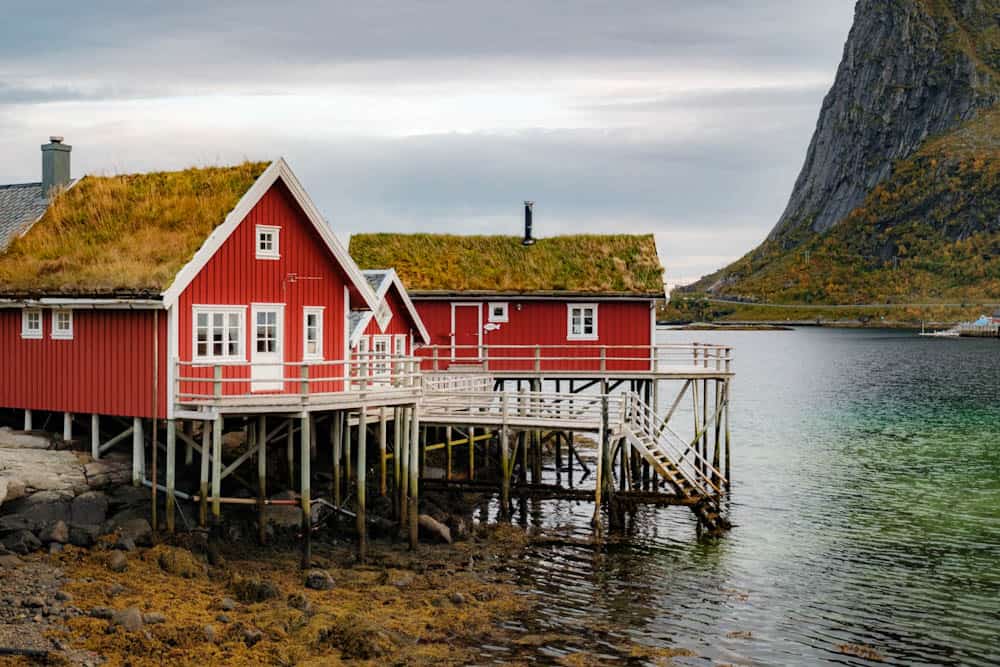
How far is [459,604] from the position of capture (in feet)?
83.3

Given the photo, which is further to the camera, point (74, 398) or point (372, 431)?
point (372, 431)

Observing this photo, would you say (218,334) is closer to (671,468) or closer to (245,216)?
(245,216)

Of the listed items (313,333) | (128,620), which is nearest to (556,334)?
(313,333)

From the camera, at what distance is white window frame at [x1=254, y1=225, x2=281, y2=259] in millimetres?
29609

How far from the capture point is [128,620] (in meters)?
21.4

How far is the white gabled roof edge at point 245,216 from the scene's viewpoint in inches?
1075

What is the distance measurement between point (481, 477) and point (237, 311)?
15779mm

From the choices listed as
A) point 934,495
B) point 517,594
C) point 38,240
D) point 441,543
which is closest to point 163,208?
point 38,240

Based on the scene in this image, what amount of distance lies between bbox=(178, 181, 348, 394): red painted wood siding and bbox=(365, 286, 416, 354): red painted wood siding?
6044 millimetres

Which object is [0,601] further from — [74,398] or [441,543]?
[441,543]

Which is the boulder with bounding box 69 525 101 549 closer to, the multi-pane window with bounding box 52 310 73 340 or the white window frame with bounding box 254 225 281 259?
the multi-pane window with bounding box 52 310 73 340

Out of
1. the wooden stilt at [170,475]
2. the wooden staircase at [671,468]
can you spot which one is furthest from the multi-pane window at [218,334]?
the wooden staircase at [671,468]

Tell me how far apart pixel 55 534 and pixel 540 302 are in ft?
71.4

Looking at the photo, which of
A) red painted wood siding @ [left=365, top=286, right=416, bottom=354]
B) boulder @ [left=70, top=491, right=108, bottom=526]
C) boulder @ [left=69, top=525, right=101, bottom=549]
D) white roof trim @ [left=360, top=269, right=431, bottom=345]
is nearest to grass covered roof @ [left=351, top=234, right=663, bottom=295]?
white roof trim @ [left=360, top=269, right=431, bottom=345]
